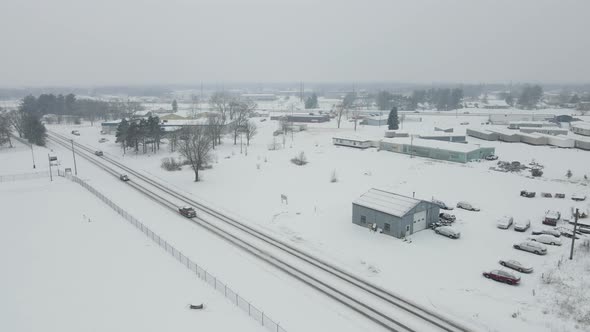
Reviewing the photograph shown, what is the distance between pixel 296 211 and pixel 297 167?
19882 millimetres

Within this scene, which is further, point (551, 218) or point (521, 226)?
point (551, 218)

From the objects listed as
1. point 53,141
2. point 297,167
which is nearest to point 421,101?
point 297,167

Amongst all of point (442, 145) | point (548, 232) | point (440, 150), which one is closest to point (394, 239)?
point (548, 232)

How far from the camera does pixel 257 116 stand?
14238 cm

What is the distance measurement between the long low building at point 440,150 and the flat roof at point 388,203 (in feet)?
94.6

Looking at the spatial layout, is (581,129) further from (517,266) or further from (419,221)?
(517,266)

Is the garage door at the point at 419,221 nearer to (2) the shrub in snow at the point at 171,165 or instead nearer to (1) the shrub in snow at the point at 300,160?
(1) the shrub in snow at the point at 300,160

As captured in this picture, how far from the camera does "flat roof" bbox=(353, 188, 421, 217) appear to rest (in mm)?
32500

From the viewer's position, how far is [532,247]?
28844 mm

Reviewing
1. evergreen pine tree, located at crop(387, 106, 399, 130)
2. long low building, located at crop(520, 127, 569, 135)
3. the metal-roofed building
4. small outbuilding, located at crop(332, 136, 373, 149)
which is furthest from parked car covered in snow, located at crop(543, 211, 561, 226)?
long low building, located at crop(520, 127, 569, 135)

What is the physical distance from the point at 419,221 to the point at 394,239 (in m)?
3.35

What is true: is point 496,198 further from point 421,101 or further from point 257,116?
point 421,101

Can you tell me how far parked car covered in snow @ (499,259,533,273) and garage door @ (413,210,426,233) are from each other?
757 cm

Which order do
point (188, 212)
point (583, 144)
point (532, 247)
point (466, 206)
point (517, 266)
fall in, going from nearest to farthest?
1. point (517, 266)
2. point (532, 247)
3. point (188, 212)
4. point (466, 206)
5. point (583, 144)
